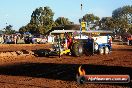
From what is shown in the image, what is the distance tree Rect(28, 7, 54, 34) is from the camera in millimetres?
90188

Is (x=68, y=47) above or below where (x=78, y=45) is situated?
below

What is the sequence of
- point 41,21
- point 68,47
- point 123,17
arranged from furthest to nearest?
point 123,17, point 41,21, point 68,47

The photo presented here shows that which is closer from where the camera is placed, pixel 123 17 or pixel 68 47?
pixel 68 47

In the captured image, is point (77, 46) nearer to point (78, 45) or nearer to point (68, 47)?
point (78, 45)

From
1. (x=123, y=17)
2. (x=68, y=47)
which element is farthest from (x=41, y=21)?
(x=68, y=47)

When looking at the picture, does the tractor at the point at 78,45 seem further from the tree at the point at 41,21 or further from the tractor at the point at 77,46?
the tree at the point at 41,21

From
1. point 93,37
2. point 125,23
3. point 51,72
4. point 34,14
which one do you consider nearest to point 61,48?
point 93,37

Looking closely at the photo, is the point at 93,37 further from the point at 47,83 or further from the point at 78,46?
the point at 47,83

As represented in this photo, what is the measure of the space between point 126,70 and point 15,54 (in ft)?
40.2

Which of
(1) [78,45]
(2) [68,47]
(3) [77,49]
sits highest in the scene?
(1) [78,45]

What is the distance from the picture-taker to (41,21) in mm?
96000

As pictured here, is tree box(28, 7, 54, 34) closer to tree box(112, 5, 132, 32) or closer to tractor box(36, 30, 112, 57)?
tree box(112, 5, 132, 32)

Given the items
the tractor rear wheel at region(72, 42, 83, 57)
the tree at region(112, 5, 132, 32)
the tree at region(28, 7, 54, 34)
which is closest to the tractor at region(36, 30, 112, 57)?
the tractor rear wheel at region(72, 42, 83, 57)

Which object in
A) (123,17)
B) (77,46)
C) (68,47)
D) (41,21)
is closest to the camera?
(77,46)
